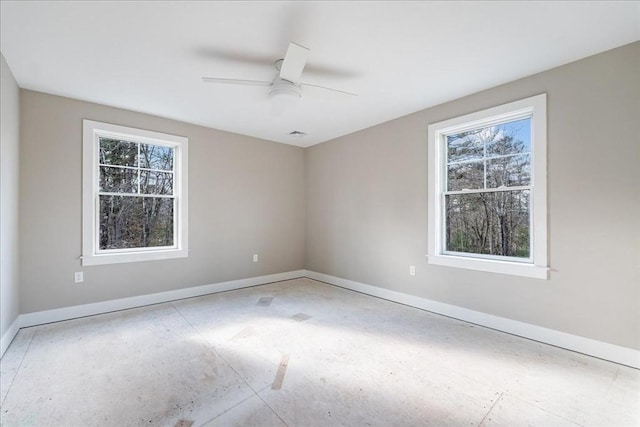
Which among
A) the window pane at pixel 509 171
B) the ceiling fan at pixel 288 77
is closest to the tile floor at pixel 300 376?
the window pane at pixel 509 171

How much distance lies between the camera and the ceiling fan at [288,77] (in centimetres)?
207

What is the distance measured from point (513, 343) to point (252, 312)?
278 centimetres

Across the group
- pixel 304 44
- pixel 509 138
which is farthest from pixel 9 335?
pixel 509 138

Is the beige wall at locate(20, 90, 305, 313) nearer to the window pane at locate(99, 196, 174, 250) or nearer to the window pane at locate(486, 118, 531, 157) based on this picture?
the window pane at locate(99, 196, 174, 250)

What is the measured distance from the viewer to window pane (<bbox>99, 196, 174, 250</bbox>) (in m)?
3.67

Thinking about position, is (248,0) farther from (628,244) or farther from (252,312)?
(628,244)

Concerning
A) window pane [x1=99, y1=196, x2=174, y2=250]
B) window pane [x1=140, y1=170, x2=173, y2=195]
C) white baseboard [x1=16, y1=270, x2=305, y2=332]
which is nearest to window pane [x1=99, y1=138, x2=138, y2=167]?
window pane [x1=140, y1=170, x2=173, y2=195]

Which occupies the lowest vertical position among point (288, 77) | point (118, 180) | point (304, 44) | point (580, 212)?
point (580, 212)

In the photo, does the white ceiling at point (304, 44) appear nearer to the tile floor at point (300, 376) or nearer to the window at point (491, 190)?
the window at point (491, 190)

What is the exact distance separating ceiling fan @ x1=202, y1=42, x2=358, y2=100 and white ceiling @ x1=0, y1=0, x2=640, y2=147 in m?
0.20

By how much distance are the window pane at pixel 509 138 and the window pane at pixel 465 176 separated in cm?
20

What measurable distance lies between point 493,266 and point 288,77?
2.78 m

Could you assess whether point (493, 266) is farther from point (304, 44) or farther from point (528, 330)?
point (304, 44)

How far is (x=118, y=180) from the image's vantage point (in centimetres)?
375
